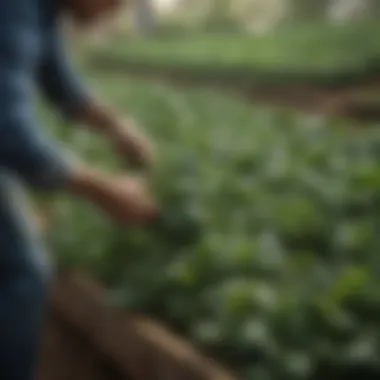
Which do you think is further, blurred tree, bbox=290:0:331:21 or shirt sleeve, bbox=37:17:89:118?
blurred tree, bbox=290:0:331:21

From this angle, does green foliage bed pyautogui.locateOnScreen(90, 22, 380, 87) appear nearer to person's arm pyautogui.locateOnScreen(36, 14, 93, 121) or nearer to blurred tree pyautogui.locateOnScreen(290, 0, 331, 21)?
blurred tree pyautogui.locateOnScreen(290, 0, 331, 21)

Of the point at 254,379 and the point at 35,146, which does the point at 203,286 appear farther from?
the point at 35,146

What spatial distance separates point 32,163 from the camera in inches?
34.4

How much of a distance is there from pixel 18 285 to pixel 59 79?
27cm

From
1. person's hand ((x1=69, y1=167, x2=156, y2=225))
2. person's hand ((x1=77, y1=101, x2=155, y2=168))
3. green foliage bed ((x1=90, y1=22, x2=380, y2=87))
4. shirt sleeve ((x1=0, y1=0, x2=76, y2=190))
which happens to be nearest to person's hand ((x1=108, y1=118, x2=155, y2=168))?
person's hand ((x1=77, y1=101, x2=155, y2=168))

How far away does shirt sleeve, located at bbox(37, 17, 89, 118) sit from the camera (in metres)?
1.09

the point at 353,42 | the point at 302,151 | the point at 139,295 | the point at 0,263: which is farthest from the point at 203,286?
the point at 353,42

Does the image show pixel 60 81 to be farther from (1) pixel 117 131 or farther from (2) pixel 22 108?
(2) pixel 22 108

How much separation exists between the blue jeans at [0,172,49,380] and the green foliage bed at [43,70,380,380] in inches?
6.6

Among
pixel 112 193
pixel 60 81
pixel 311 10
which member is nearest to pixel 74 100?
pixel 60 81

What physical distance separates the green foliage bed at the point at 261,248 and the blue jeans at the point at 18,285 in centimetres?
17

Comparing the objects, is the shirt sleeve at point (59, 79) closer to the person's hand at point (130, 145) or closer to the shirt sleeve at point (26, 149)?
the person's hand at point (130, 145)

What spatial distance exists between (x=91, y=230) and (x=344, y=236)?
15.2 inches

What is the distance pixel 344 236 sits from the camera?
1135 mm
